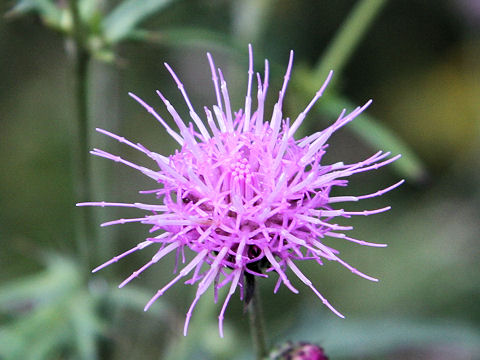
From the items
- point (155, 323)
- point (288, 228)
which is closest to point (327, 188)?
point (288, 228)

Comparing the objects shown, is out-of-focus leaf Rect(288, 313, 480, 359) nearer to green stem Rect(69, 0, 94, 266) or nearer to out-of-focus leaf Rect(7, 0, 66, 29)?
green stem Rect(69, 0, 94, 266)

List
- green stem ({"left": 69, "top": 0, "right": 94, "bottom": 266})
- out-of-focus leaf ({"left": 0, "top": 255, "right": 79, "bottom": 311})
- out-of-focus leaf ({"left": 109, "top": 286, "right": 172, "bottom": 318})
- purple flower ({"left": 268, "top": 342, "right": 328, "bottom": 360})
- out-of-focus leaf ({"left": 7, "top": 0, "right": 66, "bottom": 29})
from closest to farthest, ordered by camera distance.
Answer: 1. purple flower ({"left": 268, "top": 342, "right": 328, "bottom": 360})
2. out-of-focus leaf ({"left": 7, "top": 0, "right": 66, "bottom": 29})
3. green stem ({"left": 69, "top": 0, "right": 94, "bottom": 266})
4. out-of-focus leaf ({"left": 109, "top": 286, "right": 172, "bottom": 318})
5. out-of-focus leaf ({"left": 0, "top": 255, "right": 79, "bottom": 311})

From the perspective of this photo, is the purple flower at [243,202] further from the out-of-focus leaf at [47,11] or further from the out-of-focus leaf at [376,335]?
the out-of-focus leaf at [376,335]

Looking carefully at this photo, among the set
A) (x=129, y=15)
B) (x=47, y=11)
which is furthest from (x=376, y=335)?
(x=47, y=11)

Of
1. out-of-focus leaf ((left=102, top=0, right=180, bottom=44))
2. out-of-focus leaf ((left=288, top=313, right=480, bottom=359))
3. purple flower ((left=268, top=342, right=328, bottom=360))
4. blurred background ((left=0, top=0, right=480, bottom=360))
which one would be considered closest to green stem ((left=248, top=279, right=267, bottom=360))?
purple flower ((left=268, top=342, right=328, bottom=360))

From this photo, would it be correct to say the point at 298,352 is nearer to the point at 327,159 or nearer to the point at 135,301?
the point at 135,301

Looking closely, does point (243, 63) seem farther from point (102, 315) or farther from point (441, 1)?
point (441, 1)
